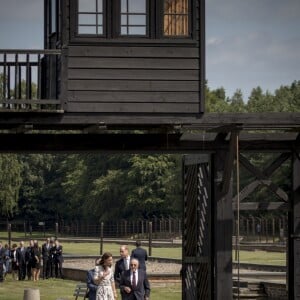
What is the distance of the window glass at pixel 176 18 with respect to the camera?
24.0m

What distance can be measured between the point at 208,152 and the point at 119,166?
88.9 metres

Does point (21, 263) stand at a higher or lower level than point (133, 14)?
lower

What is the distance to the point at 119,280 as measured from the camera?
2639 centimetres

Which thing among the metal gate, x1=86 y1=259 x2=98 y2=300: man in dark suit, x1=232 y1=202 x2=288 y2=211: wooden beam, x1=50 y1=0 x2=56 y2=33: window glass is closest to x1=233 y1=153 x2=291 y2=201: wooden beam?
x1=232 y1=202 x2=288 y2=211: wooden beam

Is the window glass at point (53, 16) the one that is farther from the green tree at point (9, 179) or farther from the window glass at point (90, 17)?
the green tree at point (9, 179)

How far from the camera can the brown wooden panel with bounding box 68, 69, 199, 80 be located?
23.6 meters

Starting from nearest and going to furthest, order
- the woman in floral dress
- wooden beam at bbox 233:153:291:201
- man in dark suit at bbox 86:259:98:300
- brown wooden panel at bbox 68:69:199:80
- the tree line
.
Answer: the woman in floral dress
man in dark suit at bbox 86:259:98:300
brown wooden panel at bbox 68:69:199:80
wooden beam at bbox 233:153:291:201
the tree line

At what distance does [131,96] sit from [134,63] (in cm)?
59

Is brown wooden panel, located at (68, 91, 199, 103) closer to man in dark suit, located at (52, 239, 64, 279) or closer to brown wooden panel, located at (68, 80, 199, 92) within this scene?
brown wooden panel, located at (68, 80, 199, 92)

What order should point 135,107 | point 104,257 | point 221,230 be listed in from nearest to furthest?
1. point 104,257
2. point 135,107
3. point 221,230

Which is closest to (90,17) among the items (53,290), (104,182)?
(53,290)

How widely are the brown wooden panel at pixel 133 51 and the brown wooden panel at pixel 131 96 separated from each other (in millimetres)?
673

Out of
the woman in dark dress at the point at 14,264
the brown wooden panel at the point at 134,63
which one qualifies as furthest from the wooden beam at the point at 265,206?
the woman in dark dress at the point at 14,264

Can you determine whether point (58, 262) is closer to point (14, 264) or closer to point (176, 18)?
point (14, 264)
